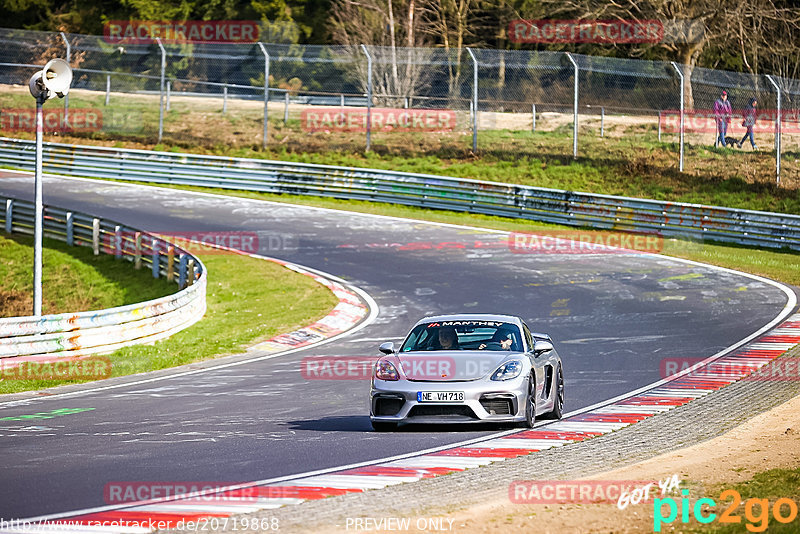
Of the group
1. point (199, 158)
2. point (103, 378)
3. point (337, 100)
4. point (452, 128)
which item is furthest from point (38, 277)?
point (337, 100)

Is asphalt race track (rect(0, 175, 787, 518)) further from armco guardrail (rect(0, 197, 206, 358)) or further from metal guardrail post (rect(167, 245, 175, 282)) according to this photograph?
armco guardrail (rect(0, 197, 206, 358))

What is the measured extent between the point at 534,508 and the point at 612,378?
7168mm

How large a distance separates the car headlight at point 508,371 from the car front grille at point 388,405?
3.12 feet

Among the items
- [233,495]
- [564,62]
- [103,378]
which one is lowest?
[103,378]

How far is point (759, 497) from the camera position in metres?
7.77

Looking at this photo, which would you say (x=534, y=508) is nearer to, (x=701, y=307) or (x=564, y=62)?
(x=701, y=307)

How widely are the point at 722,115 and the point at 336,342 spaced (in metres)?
19.9

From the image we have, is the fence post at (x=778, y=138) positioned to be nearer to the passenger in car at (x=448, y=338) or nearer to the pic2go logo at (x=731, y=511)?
the passenger in car at (x=448, y=338)

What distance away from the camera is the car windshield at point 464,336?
11.6 m

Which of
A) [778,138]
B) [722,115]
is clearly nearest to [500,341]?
[778,138]

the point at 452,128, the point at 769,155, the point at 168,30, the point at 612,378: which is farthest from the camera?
the point at 168,30

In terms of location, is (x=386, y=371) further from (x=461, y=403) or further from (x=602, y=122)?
(x=602, y=122)

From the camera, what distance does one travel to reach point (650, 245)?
28.1 metres

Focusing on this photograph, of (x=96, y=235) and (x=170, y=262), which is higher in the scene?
(x=96, y=235)
